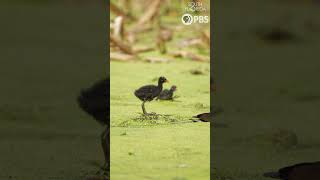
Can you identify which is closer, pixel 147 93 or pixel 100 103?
pixel 100 103

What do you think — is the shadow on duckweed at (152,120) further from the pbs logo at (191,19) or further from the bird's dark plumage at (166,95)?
the pbs logo at (191,19)

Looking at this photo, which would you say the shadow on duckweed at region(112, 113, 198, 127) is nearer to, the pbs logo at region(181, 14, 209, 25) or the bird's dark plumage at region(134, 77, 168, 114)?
the bird's dark plumage at region(134, 77, 168, 114)

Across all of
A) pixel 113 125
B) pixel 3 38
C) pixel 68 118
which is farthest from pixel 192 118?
pixel 3 38

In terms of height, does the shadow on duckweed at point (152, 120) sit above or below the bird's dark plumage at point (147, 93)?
below
